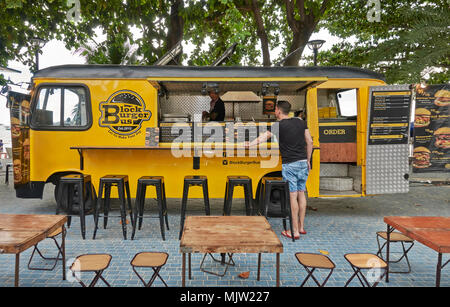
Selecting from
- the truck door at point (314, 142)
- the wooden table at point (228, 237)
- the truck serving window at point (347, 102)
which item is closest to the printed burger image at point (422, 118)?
the truck serving window at point (347, 102)

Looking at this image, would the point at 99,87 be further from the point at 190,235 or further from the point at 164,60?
the point at 190,235

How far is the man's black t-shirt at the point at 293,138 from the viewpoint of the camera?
4508mm

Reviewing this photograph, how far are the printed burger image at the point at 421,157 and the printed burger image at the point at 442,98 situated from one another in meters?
1.01

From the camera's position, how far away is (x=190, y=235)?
251 cm

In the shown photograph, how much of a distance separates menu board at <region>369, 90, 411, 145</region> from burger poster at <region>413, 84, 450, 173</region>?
1219 mm

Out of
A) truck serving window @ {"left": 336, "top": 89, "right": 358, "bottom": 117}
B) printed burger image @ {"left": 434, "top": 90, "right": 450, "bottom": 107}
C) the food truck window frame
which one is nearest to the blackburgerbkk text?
the food truck window frame

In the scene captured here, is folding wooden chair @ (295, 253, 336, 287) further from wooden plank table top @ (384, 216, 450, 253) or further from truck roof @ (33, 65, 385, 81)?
truck roof @ (33, 65, 385, 81)

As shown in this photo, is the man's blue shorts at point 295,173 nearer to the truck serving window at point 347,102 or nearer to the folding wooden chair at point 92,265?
the truck serving window at point 347,102

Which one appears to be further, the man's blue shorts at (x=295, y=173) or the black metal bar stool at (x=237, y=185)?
the black metal bar stool at (x=237, y=185)

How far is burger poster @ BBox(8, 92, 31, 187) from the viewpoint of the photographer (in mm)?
5441

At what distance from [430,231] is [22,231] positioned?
371 cm

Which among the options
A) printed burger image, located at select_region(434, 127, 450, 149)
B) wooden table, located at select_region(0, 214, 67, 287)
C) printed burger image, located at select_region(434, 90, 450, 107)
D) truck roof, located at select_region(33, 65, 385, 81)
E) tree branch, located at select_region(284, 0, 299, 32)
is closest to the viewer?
wooden table, located at select_region(0, 214, 67, 287)

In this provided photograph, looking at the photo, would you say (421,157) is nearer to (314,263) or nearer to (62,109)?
(314,263)
